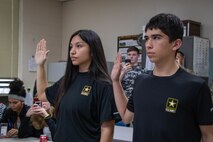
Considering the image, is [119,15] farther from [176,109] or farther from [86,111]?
[176,109]

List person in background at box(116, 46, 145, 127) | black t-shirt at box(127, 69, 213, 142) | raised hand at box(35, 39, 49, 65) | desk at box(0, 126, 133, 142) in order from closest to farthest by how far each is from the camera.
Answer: black t-shirt at box(127, 69, 213, 142)
raised hand at box(35, 39, 49, 65)
desk at box(0, 126, 133, 142)
person in background at box(116, 46, 145, 127)

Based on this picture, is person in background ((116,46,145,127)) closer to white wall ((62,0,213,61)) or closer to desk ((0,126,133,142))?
desk ((0,126,133,142))

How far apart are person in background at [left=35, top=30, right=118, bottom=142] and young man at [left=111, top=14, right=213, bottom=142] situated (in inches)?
10.2

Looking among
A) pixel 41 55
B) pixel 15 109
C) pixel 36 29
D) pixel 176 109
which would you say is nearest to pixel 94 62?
pixel 41 55

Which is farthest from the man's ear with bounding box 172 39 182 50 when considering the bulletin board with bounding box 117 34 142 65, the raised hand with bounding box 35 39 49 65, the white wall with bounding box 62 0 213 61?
the bulletin board with bounding box 117 34 142 65

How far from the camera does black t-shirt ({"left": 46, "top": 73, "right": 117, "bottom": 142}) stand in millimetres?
1581

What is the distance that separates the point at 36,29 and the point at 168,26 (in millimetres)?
4590

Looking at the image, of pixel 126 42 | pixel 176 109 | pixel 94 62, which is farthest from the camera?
pixel 126 42

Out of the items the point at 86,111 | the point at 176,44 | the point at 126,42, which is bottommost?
the point at 86,111

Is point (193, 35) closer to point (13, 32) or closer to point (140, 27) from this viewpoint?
point (140, 27)

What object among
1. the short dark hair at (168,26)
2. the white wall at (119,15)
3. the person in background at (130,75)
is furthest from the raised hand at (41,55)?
the white wall at (119,15)

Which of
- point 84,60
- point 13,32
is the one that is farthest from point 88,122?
point 13,32

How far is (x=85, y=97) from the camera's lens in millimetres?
1607

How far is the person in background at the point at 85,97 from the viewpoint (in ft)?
5.20
